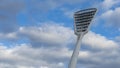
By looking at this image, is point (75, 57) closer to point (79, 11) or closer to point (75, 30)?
point (75, 30)

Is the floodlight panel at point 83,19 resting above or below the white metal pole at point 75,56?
above

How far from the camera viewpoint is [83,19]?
11981cm

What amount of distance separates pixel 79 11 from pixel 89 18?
5978 mm

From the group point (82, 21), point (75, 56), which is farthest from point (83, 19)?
point (75, 56)

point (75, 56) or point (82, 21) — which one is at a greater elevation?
point (82, 21)

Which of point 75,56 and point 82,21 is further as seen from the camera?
point 82,21

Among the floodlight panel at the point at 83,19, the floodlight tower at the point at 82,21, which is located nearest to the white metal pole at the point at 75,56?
the floodlight tower at the point at 82,21

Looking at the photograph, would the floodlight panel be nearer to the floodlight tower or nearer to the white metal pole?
the floodlight tower

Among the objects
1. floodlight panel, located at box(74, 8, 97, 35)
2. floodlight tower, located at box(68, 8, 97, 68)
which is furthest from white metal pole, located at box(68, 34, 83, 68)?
floodlight panel, located at box(74, 8, 97, 35)

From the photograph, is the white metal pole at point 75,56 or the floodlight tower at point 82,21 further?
the floodlight tower at point 82,21

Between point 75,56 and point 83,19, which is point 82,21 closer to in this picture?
point 83,19

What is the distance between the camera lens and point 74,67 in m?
108

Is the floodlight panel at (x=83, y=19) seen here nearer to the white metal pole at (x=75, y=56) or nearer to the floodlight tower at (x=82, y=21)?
the floodlight tower at (x=82, y=21)

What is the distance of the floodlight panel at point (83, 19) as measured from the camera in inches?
4614
